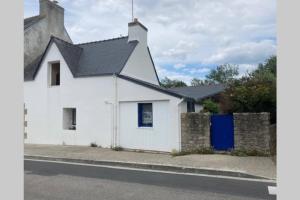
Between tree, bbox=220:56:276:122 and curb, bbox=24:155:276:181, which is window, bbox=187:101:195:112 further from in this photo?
curb, bbox=24:155:276:181

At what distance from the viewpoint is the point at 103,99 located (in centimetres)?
1388

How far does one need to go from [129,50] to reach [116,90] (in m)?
2.76

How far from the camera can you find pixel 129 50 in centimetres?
1525

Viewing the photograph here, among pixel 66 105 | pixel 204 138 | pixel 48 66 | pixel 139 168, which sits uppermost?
pixel 48 66

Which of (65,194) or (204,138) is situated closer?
(65,194)

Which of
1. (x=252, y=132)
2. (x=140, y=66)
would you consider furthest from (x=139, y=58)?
(x=252, y=132)

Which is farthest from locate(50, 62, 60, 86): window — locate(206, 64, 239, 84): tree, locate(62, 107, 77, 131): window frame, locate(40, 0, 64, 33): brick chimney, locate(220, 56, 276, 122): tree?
locate(206, 64, 239, 84): tree

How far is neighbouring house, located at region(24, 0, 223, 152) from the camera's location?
1252 cm

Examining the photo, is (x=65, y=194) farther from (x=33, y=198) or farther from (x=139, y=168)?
(x=139, y=168)

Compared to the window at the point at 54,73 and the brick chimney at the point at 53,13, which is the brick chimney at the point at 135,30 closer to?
the window at the point at 54,73

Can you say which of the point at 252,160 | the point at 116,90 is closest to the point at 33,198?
the point at 252,160

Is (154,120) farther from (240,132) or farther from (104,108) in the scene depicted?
(240,132)

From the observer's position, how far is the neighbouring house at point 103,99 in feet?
41.1

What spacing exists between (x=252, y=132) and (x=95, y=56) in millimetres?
9265
